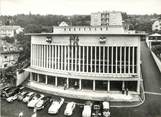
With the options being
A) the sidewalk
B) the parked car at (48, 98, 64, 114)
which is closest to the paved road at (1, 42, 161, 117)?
the parked car at (48, 98, 64, 114)

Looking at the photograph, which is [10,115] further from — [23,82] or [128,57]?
[128,57]

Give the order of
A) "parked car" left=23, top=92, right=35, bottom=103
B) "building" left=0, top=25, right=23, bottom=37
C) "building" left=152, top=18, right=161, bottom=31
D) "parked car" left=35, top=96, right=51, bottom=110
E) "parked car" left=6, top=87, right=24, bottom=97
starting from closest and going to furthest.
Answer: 1. "parked car" left=35, top=96, right=51, bottom=110
2. "parked car" left=23, top=92, right=35, bottom=103
3. "parked car" left=6, top=87, right=24, bottom=97
4. "building" left=0, top=25, right=23, bottom=37
5. "building" left=152, top=18, right=161, bottom=31

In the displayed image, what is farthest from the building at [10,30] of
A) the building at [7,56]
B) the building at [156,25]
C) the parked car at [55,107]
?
the building at [156,25]

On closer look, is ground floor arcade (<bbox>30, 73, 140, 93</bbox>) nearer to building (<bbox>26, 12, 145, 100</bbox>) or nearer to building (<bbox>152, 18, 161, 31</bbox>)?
building (<bbox>26, 12, 145, 100</bbox>)

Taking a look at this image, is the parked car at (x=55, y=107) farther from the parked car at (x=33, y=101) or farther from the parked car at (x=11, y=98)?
the parked car at (x=11, y=98)

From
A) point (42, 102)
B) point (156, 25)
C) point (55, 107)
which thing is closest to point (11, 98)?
point (42, 102)

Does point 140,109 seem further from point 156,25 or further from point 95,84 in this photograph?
point 156,25
